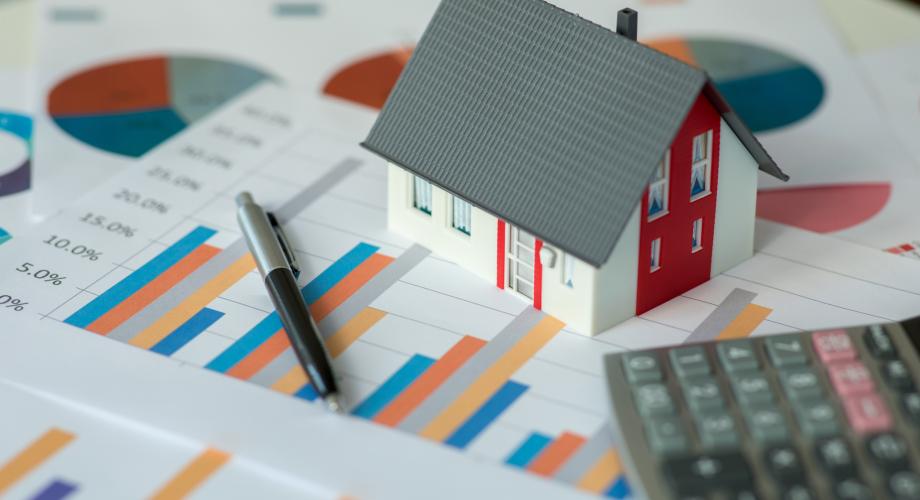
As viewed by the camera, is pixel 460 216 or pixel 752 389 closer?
pixel 752 389

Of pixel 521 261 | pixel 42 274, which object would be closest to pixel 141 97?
pixel 42 274

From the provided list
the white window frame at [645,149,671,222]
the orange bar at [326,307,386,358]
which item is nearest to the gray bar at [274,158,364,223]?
the orange bar at [326,307,386,358]

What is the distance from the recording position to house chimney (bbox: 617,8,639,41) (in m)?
1.16

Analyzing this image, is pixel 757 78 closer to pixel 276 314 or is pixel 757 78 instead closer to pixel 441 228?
pixel 441 228

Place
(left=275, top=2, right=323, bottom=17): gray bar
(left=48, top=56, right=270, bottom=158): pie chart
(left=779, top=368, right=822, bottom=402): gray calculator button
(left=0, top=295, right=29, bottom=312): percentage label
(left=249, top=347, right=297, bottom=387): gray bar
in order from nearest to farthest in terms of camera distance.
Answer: (left=779, top=368, right=822, bottom=402): gray calculator button, (left=249, top=347, right=297, bottom=387): gray bar, (left=0, top=295, right=29, bottom=312): percentage label, (left=48, top=56, right=270, bottom=158): pie chart, (left=275, top=2, right=323, bottom=17): gray bar

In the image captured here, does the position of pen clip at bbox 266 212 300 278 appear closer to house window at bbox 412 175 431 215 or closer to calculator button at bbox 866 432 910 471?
house window at bbox 412 175 431 215

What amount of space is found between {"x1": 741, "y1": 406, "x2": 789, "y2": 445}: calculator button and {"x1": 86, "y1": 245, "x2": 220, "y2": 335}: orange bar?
0.59 meters

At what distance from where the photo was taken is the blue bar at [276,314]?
1156 mm

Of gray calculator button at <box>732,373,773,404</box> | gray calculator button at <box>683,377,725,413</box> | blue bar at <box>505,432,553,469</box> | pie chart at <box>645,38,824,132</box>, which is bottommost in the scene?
blue bar at <box>505,432,553,469</box>

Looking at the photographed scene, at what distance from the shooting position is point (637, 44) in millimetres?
1135

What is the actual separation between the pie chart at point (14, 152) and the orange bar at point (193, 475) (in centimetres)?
56

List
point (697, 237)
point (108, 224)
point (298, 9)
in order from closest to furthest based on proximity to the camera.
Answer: point (697, 237)
point (108, 224)
point (298, 9)

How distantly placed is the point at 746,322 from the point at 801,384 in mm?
166

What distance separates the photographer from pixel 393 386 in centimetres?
112
